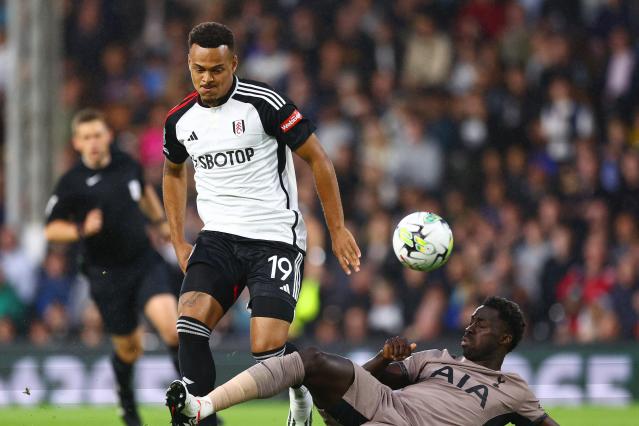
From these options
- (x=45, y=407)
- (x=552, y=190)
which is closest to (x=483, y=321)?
(x=45, y=407)

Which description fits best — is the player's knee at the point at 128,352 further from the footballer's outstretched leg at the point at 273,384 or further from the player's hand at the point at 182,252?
the footballer's outstretched leg at the point at 273,384

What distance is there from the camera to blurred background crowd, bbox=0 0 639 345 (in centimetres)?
1444

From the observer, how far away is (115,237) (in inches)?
396

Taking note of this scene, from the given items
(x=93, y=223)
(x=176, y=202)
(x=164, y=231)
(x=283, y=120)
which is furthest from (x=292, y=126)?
(x=164, y=231)

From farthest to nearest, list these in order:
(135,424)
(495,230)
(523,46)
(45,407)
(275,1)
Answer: (275,1)
(523,46)
(495,230)
(45,407)
(135,424)

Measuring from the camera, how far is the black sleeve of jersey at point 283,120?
737cm

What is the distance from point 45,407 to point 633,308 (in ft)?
20.8

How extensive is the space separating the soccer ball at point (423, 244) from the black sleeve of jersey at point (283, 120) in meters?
0.96


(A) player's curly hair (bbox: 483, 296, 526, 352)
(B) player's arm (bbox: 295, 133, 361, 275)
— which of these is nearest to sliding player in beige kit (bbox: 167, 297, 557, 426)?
(A) player's curly hair (bbox: 483, 296, 526, 352)

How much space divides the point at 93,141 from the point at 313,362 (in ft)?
13.1

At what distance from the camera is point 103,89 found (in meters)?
17.7

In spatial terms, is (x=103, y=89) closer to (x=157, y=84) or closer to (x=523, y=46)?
(x=157, y=84)

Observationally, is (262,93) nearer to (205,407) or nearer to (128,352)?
(205,407)

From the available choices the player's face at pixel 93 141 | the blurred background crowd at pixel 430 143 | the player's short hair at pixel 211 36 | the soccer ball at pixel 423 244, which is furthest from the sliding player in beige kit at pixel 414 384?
the blurred background crowd at pixel 430 143
